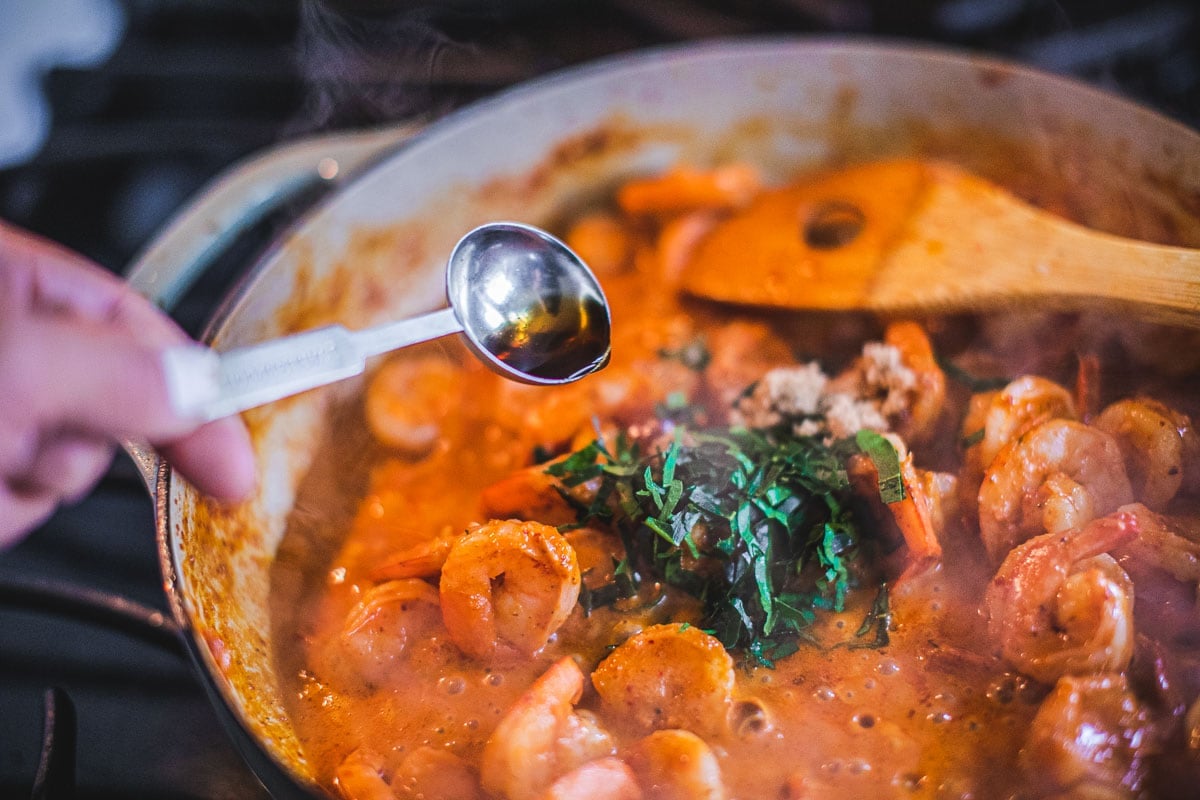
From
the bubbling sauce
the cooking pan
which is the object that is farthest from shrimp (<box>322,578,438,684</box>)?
the cooking pan

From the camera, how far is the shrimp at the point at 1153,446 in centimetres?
125

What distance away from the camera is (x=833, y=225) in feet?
5.94

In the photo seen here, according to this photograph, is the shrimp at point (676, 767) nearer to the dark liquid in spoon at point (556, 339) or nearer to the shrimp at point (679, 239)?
the dark liquid in spoon at point (556, 339)

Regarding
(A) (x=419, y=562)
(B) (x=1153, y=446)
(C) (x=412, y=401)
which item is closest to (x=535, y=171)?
(C) (x=412, y=401)

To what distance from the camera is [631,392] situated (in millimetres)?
1563

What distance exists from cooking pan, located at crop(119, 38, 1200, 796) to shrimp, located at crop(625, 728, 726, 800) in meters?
0.54

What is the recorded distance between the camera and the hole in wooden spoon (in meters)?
1.77

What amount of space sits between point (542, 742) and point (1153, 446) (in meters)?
1.00

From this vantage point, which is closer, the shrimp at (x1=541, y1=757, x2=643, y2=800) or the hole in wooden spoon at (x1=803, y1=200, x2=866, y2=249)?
the shrimp at (x1=541, y1=757, x2=643, y2=800)

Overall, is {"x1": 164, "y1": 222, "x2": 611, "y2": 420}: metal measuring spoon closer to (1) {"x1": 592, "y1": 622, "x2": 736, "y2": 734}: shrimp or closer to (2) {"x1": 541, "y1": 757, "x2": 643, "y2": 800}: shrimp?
Answer: (1) {"x1": 592, "y1": 622, "x2": 736, "y2": 734}: shrimp

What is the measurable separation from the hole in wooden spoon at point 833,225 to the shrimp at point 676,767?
1.09 m

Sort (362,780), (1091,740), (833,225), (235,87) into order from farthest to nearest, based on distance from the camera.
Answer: (235,87) < (833,225) < (362,780) < (1091,740)

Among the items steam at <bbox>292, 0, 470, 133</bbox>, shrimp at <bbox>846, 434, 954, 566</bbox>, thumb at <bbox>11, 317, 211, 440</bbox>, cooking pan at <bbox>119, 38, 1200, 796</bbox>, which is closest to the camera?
thumb at <bbox>11, 317, 211, 440</bbox>

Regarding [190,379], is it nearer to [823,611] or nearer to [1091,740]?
[823,611]
